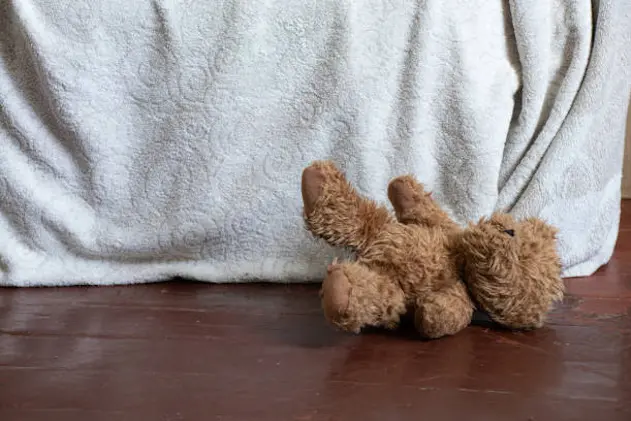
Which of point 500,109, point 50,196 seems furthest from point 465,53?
point 50,196

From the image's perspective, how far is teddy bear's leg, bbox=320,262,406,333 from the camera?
101 centimetres

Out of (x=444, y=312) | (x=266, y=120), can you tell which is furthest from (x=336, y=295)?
(x=266, y=120)

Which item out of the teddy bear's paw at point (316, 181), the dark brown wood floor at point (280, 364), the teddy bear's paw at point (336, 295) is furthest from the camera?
the teddy bear's paw at point (316, 181)

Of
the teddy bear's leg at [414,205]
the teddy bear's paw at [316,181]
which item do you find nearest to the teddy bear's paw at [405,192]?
the teddy bear's leg at [414,205]

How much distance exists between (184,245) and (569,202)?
27.5 inches

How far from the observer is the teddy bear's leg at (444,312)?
3.46ft

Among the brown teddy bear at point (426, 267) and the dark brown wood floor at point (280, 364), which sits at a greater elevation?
the brown teddy bear at point (426, 267)

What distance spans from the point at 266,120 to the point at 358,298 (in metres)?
0.44

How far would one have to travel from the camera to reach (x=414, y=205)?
3.86 feet

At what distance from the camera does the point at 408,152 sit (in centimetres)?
134

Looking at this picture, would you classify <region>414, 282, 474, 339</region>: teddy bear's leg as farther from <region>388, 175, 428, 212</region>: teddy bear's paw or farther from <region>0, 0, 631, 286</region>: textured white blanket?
<region>0, 0, 631, 286</region>: textured white blanket

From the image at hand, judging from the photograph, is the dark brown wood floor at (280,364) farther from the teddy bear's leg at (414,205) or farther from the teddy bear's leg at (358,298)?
the teddy bear's leg at (414,205)

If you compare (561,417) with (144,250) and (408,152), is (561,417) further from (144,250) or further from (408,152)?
(144,250)

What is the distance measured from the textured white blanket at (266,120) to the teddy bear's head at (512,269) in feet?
0.83
